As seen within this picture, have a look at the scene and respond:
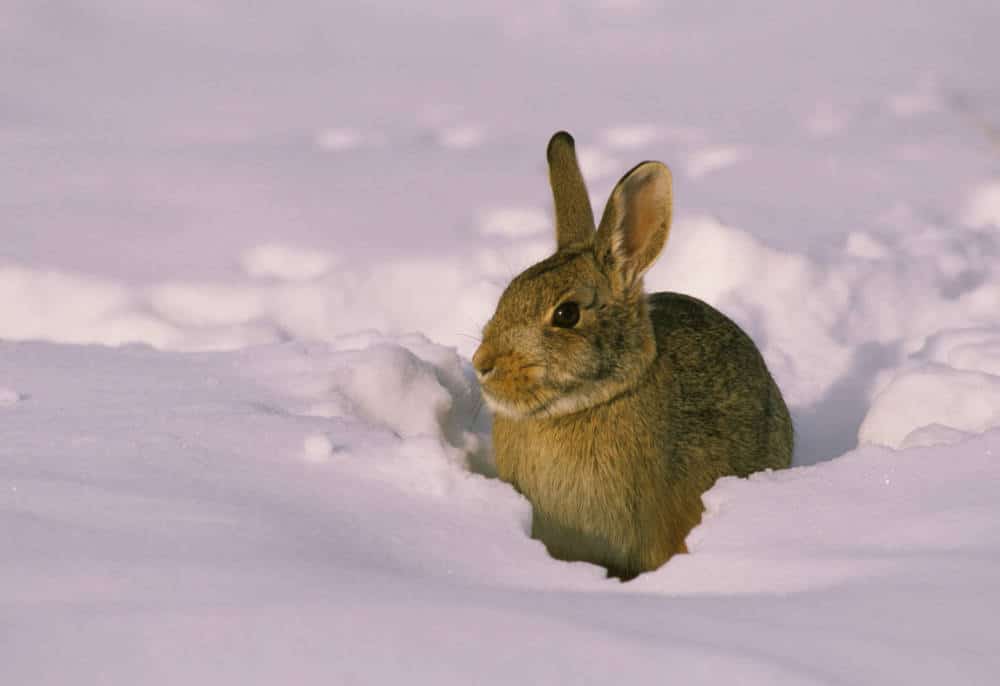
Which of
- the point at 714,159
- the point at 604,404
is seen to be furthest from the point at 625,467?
the point at 714,159

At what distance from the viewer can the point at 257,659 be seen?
7.11 ft

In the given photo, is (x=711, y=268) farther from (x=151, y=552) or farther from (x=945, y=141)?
(x=151, y=552)

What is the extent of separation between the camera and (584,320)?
3.63 metres

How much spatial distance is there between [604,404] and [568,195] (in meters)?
0.72

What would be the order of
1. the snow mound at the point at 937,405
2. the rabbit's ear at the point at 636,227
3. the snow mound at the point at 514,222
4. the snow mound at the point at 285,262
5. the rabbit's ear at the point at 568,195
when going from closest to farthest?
the rabbit's ear at the point at 636,227
the snow mound at the point at 937,405
the rabbit's ear at the point at 568,195
the snow mound at the point at 285,262
the snow mound at the point at 514,222

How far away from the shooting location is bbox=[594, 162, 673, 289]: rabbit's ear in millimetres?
3736

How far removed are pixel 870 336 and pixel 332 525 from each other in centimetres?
320

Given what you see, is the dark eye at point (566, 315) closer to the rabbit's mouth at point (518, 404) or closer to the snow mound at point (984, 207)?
the rabbit's mouth at point (518, 404)

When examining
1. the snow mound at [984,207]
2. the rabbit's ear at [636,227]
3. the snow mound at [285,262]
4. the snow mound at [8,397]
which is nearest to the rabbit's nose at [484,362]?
the rabbit's ear at [636,227]

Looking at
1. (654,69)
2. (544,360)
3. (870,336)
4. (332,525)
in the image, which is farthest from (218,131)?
(332,525)

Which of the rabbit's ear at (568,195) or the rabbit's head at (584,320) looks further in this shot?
the rabbit's ear at (568,195)

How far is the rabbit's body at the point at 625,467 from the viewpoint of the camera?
3.61 m

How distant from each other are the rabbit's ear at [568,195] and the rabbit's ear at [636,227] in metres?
0.21

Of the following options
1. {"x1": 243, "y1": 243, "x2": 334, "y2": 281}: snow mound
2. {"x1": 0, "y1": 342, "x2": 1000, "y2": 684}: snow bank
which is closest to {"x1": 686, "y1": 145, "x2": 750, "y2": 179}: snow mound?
{"x1": 243, "y1": 243, "x2": 334, "y2": 281}: snow mound
